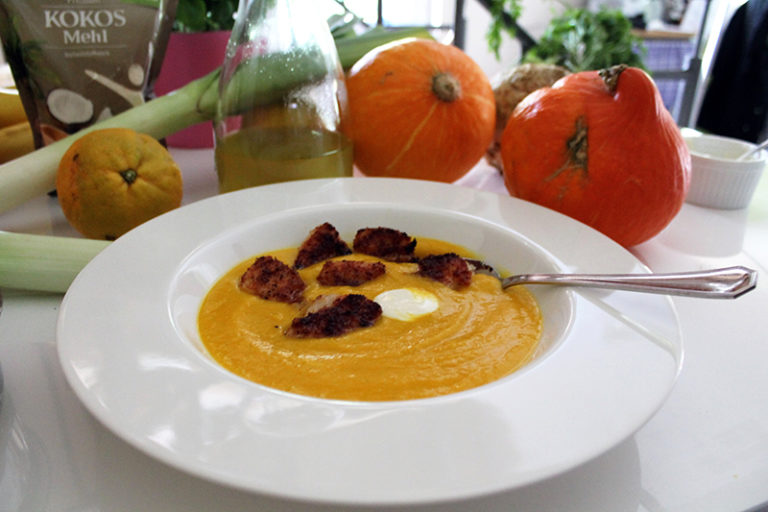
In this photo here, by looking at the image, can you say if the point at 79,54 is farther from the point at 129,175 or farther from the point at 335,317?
the point at 335,317

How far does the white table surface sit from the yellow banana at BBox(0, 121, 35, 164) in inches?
26.8

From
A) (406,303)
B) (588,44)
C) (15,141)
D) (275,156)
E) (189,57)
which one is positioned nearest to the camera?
(406,303)

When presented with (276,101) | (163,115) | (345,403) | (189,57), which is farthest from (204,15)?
(345,403)

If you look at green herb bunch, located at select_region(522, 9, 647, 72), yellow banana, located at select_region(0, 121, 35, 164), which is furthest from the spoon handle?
yellow banana, located at select_region(0, 121, 35, 164)

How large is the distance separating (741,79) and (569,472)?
3.10 metres

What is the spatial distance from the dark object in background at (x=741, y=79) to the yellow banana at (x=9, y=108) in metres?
3.24

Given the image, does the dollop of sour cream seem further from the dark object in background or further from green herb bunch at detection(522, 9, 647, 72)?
the dark object in background

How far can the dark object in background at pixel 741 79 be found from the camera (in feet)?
9.52

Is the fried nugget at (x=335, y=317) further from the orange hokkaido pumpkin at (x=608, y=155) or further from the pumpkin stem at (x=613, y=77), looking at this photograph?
the pumpkin stem at (x=613, y=77)

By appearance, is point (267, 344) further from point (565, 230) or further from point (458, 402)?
point (565, 230)

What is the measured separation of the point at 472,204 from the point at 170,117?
787 millimetres

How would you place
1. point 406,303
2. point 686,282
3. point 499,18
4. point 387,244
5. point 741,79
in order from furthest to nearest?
point 741,79, point 499,18, point 387,244, point 406,303, point 686,282

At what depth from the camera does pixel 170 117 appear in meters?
1.41

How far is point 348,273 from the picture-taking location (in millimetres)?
979
